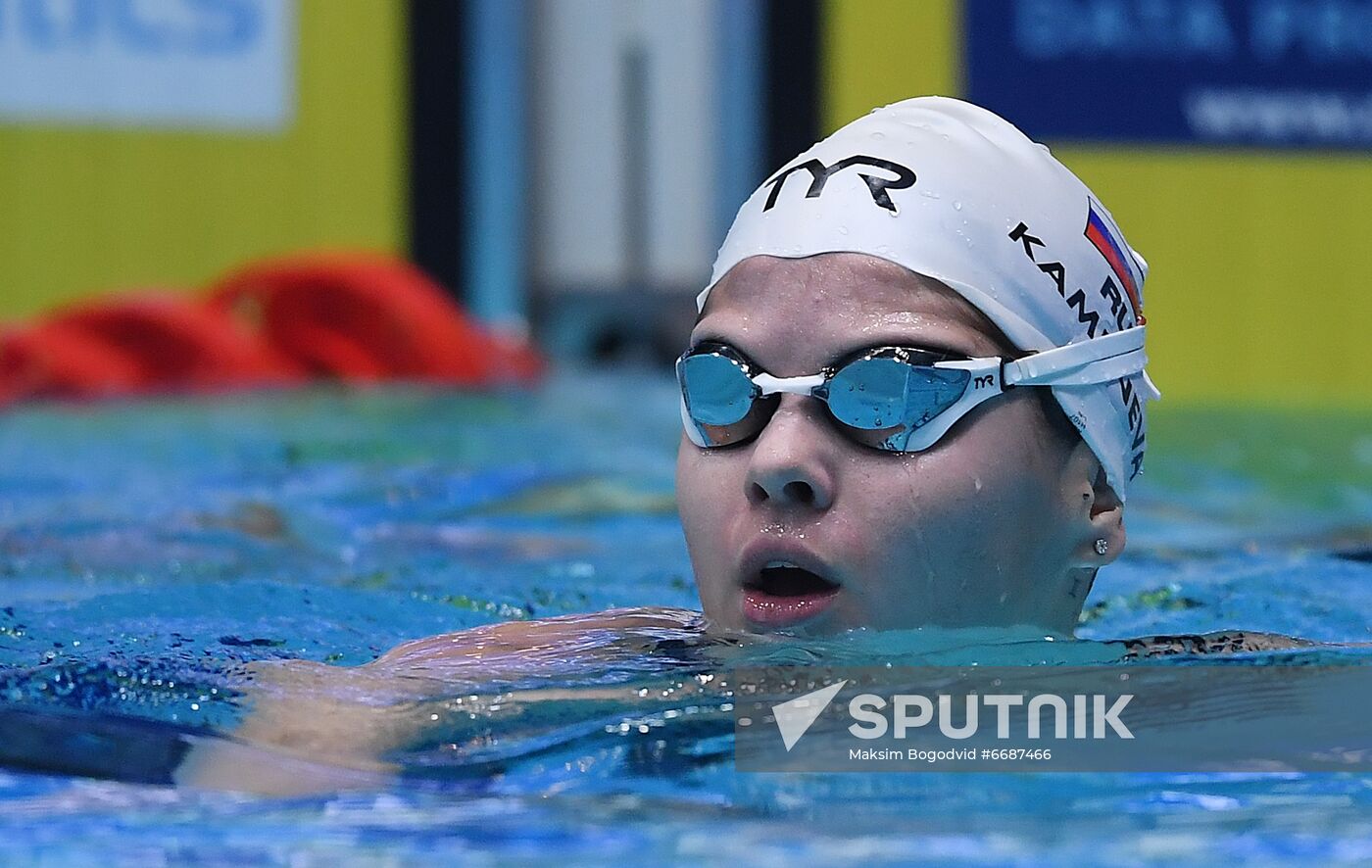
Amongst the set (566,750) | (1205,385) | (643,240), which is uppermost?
(566,750)

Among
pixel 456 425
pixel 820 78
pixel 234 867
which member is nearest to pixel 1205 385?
pixel 820 78

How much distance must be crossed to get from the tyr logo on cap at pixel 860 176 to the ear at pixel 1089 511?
16.8 inches

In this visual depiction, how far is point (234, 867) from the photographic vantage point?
171 cm

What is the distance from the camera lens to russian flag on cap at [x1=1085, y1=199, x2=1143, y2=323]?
2.63 meters

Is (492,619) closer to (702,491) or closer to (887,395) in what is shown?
(702,491)

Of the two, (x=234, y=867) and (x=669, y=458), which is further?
(x=669, y=458)

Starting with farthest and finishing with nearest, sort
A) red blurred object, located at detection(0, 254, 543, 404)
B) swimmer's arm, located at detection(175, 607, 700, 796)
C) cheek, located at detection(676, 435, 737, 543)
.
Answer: red blurred object, located at detection(0, 254, 543, 404) < cheek, located at detection(676, 435, 737, 543) < swimmer's arm, located at detection(175, 607, 700, 796)

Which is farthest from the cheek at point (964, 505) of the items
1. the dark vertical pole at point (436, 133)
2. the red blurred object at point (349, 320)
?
the dark vertical pole at point (436, 133)

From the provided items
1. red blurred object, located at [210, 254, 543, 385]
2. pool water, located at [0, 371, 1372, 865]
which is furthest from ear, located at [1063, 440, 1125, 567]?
red blurred object, located at [210, 254, 543, 385]

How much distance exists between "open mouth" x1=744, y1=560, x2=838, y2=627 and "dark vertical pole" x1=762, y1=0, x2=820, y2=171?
782 centimetres

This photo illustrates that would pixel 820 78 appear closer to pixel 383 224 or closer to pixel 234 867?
pixel 383 224

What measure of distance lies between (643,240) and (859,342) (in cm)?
806

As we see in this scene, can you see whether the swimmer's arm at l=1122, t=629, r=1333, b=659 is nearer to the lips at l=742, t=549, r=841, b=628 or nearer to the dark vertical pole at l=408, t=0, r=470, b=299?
the lips at l=742, t=549, r=841, b=628

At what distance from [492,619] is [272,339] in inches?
241
